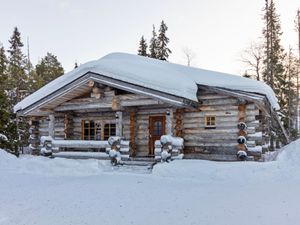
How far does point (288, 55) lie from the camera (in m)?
37.4

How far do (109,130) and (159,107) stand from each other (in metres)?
3.16

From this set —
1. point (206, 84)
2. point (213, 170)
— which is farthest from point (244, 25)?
point (213, 170)

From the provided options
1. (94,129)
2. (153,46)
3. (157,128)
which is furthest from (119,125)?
(153,46)

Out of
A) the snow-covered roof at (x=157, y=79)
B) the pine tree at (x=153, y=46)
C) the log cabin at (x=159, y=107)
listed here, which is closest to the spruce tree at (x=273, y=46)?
the pine tree at (x=153, y=46)

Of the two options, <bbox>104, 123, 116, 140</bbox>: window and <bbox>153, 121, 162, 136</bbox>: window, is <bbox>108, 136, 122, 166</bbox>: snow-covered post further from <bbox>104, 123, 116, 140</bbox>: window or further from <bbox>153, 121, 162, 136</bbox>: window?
<bbox>104, 123, 116, 140</bbox>: window

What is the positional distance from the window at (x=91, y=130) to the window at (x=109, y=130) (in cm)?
39

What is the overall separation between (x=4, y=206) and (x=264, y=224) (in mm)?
5976

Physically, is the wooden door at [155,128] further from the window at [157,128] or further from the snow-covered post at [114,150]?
the snow-covered post at [114,150]

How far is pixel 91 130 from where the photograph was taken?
17.3 metres

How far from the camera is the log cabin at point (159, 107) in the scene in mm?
13273

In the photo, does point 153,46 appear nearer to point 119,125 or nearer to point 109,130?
point 109,130

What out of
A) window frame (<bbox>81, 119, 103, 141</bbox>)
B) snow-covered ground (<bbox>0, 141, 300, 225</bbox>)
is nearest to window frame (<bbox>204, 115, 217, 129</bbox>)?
snow-covered ground (<bbox>0, 141, 300, 225</bbox>)

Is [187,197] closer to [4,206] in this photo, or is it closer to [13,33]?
[4,206]

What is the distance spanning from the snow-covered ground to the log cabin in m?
2.09
